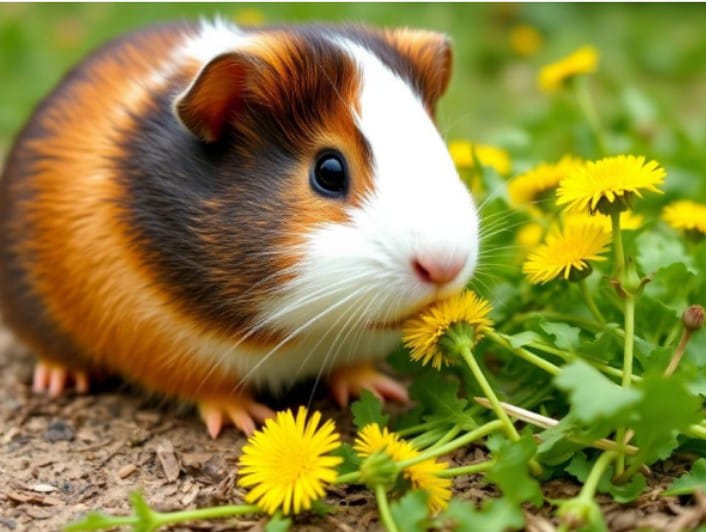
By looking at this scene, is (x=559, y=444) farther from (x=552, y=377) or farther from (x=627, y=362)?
(x=552, y=377)

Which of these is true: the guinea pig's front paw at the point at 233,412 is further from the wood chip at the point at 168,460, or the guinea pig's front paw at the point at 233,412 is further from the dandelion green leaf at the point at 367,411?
the dandelion green leaf at the point at 367,411

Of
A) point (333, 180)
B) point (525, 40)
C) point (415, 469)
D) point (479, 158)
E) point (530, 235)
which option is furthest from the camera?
point (525, 40)

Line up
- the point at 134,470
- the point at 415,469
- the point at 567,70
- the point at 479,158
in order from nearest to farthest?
the point at 415,469
the point at 134,470
the point at 479,158
the point at 567,70

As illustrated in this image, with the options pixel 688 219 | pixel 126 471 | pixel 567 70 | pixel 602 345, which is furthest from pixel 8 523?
pixel 567 70

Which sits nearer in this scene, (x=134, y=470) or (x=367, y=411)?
(x=367, y=411)

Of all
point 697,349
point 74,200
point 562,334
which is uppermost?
point 74,200

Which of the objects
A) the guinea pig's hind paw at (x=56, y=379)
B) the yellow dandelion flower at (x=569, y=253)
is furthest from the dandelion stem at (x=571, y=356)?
the guinea pig's hind paw at (x=56, y=379)

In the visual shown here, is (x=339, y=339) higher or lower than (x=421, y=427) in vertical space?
higher

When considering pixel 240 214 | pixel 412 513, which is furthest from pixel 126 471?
pixel 412 513
